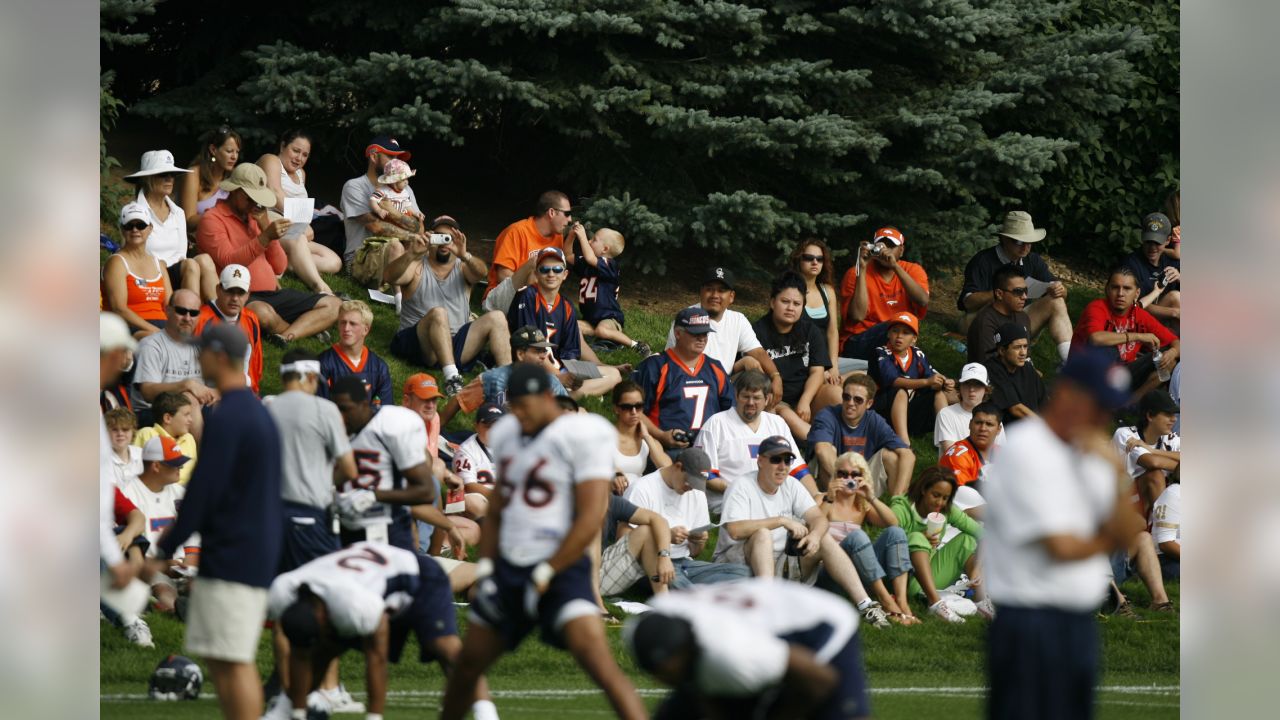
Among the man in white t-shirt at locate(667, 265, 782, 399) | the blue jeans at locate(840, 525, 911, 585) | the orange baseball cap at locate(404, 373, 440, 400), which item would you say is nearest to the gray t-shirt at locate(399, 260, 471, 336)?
the man in white t-shirt at locate(667, 265, 782, 399)

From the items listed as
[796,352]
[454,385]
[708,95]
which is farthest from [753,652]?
[708,95]

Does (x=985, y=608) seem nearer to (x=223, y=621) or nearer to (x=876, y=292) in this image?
(x=876, y=292)

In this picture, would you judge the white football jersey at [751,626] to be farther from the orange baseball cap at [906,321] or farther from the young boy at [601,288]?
the young boy at [601,288]

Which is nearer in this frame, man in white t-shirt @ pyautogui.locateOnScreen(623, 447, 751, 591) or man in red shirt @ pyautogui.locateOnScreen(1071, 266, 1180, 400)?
man in white t-shirt @ pyautogui.locateOnScreen(623, 447, 751, 591)

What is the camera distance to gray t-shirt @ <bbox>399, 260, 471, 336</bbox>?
12039 mm

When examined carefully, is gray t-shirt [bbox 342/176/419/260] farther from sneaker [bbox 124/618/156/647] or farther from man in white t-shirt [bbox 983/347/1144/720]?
man in white t-shirt [bbox 983/347/1144/720]

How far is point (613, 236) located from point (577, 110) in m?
1.95

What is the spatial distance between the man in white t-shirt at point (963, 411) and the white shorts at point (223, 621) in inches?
251

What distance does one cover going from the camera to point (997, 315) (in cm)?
1282

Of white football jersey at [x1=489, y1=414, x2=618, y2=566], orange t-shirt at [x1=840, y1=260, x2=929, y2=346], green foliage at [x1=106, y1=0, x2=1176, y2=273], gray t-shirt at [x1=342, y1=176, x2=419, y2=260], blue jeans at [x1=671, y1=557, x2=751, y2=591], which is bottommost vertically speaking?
blue jeans at [x1=671, y1=557, x2=751, y2=591]

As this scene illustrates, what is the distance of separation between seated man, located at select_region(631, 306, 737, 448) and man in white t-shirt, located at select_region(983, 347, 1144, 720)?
550 cm

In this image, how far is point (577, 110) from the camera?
14.4 meters

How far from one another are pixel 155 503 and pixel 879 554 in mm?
4382
